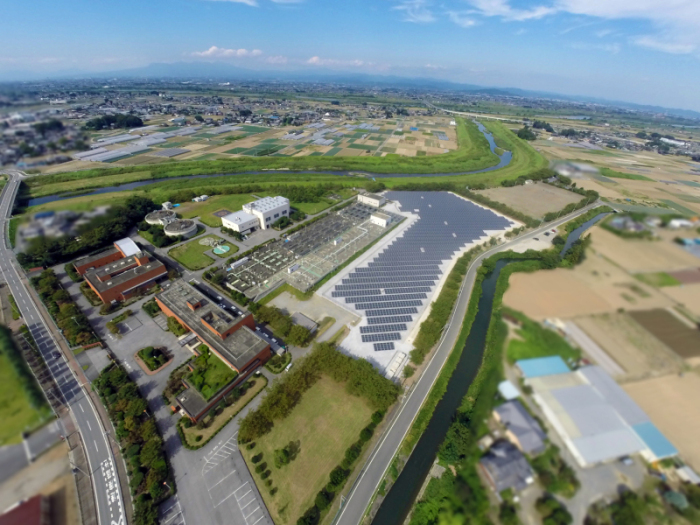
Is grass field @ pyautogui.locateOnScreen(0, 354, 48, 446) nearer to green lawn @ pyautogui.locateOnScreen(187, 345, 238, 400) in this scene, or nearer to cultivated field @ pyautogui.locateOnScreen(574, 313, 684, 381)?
cultivated field @ pyautogui.locateOnScreen(574, 313, 684, 381)

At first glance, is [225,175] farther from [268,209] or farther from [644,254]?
[644,254]

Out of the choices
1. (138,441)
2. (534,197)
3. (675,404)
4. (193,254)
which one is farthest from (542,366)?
(534,197)

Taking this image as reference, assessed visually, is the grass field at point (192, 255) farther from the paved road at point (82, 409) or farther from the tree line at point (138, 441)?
the tree line at point (138, 441)

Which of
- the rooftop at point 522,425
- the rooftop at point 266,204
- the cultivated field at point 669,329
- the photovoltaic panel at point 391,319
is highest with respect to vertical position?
the cultivated field at point 669,329

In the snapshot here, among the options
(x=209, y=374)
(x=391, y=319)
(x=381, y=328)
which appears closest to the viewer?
(x=209, y=374)

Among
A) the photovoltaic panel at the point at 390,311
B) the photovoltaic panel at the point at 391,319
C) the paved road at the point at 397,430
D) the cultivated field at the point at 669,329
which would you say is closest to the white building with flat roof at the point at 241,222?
the photovoltaic panel at the point at 390,311

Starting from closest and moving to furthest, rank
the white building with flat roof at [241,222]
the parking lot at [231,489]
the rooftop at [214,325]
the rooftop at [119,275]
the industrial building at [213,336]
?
the parking lot at [231,489] < the industrial building at [213,336] < the rooftop at [214,325] < the rooftop at [119,275] < the white building with flat roof at [241,222]
